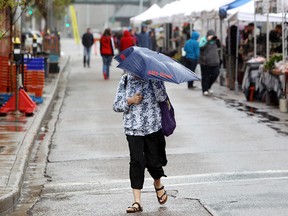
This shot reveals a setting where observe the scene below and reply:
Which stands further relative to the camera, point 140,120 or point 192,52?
point 192,52

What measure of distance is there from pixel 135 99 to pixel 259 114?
10023mm

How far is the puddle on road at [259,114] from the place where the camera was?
15.9 meters

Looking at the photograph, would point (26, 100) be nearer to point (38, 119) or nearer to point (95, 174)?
point (38, 119)

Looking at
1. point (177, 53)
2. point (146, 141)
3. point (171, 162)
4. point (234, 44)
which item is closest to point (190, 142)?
point (171, 162)

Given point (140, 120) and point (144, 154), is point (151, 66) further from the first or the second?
point (144, 154)

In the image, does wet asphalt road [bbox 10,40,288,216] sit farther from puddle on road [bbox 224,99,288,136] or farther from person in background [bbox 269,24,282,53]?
person in background [bbox 269,24,282,53]

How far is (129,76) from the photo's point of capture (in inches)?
338

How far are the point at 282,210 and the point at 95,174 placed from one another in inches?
135

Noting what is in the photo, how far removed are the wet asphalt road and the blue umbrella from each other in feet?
4.43

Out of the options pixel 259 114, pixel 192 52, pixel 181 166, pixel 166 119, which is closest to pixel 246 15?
pixel 192 52

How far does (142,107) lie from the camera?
8.56 metres

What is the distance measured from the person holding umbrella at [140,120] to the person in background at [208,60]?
14512 millimetres

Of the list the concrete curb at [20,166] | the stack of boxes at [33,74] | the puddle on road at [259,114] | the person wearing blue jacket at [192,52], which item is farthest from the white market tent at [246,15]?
the concrete curb at [20,166]

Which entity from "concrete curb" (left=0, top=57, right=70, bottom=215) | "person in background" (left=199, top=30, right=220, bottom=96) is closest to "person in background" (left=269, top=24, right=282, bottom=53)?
"person in background" (left=199, top=30, right=220, bottom=96)
